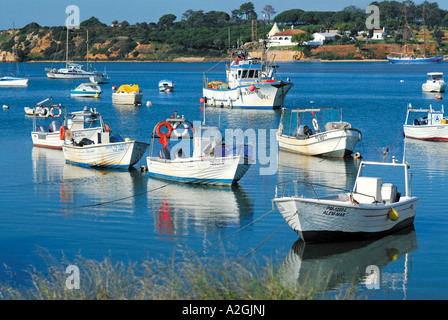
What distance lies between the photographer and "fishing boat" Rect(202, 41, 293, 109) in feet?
217

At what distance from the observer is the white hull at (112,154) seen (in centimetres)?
3306

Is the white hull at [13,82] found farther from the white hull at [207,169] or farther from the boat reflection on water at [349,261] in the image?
the boat reflection on water at [349,261]

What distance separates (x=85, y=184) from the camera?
30578 millimetres

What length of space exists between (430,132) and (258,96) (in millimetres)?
26935

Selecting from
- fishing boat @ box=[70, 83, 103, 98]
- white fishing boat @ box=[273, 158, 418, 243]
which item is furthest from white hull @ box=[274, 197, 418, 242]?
fishing boat @ box=[70, 83, 103, 98]

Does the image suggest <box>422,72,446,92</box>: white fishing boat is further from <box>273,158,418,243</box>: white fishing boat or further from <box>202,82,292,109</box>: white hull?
<box>273,158,418,243</box>: white fishing boat

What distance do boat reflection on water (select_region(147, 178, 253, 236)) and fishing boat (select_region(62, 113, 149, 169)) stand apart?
287 centimetres

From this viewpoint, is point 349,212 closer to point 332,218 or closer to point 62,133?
point 332,218

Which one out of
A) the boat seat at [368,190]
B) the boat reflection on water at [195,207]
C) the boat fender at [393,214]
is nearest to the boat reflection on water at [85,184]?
the boat reflection on water at [195,207]

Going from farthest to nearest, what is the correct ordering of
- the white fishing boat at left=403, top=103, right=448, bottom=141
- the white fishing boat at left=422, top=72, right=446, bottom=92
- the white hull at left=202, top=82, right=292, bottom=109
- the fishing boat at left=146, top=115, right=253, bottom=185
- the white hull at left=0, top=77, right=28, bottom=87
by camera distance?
the white hull at left=0, top=77, right=28, bottom=87 < the white fishing boat at left=422, top=72, right=446, bottom=92 < the white hull at left=202, top=82, right=292, bottom=109 < the white fishing boat at left=403, top=103, right=448, bottom=141 < the fishing boat at left=146, top=115, right=253, bottom=185

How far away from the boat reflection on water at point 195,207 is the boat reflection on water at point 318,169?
4.09m

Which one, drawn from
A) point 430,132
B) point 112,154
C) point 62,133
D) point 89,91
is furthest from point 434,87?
point 112,154

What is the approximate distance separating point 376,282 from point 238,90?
168 feet
